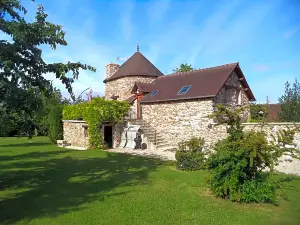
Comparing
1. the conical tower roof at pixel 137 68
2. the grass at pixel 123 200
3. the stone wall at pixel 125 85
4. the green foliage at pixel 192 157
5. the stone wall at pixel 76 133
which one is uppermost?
the conical tower roof at pixel 137 68

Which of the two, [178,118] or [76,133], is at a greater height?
[178,118]

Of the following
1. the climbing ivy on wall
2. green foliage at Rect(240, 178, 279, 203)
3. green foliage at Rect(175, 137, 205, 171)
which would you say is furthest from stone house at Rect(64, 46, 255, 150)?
green foliage at Rect(240, 178, 279, 203)

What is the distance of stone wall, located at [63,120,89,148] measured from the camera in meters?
21.8

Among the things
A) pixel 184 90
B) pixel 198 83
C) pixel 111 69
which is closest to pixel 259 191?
pixel 198 83

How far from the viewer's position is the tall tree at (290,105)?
59.1ft

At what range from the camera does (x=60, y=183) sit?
9211 mm

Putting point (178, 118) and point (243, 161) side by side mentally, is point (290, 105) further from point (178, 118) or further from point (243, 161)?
point (243, 161)

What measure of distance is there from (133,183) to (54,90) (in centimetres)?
453

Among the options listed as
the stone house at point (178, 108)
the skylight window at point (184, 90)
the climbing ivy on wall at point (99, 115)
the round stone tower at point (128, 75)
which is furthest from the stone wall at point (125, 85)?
→ the skylight window at point (184, 90)

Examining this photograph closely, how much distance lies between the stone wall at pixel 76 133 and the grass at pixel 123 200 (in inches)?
404

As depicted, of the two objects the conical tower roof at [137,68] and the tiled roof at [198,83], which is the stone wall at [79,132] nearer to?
the tiled roof at [198,83]

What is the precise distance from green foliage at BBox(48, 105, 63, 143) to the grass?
14348 mm

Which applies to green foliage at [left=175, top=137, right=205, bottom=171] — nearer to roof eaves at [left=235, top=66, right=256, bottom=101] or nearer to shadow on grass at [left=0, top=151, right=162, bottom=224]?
shadow on grass at [left=0, top=151, right=162, bottom=224]

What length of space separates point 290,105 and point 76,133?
17.5 metres
